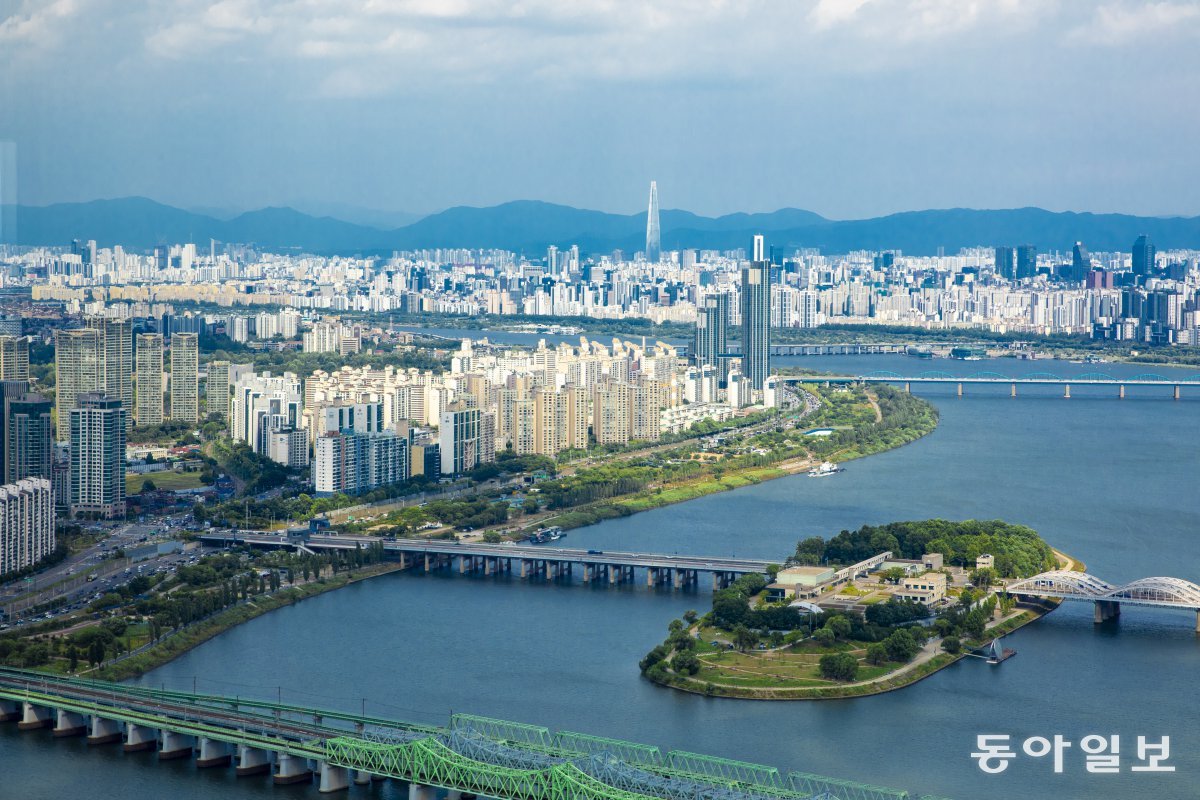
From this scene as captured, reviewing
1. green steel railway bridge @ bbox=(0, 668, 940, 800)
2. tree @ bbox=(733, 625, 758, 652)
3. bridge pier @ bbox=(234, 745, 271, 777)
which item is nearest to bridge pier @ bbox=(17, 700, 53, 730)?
green steel railway bridge @ bbox=(0, 668, 940, 800)

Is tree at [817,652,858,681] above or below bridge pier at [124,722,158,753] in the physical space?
above

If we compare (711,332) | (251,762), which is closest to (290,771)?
(251,762)

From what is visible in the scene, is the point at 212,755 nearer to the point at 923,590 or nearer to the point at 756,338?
the point at 923,590

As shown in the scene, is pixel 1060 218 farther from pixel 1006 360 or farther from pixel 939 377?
pixel 939 377

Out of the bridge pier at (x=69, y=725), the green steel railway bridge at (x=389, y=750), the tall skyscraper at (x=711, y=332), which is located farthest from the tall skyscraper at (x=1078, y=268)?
the bridge pier at (x=69, y=725)

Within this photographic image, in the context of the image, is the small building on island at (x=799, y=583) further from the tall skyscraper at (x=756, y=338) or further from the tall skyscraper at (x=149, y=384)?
the tall skyscraper at (x=756, y=338)

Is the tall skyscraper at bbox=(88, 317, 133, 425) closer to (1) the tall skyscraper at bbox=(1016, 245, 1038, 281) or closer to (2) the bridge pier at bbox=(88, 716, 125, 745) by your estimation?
(2) the bridge pier at bbox=(88, 716, 125, 745)

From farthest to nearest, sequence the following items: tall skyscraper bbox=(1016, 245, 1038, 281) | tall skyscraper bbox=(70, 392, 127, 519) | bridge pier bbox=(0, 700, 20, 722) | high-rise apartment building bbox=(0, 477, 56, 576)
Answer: tall skyscraper bbox=(1016, 245, 1038, 281)
tall skyscraper bbox=(70, 392, 127, 519)
high-rise apartment building bbox=(0, 477, 56, 576)
bridge pier bbox=(0, 700, 20, 722)
